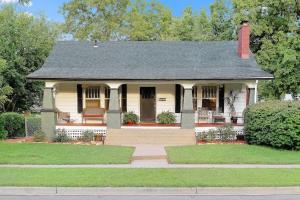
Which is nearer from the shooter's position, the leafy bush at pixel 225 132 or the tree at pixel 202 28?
the leafy bush at pixel 225 132

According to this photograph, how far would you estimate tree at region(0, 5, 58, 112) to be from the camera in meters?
25.3

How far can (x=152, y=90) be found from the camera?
21.5 meters

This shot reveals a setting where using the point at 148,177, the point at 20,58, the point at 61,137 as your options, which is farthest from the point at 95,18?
the point at 148,177

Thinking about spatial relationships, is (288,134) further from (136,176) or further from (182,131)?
(136,176)

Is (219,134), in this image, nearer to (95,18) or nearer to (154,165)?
(154,165)

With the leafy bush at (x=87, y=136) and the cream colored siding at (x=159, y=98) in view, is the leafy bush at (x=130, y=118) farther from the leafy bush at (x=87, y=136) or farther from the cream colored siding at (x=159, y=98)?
the leafy bush at (x=87, y=136)

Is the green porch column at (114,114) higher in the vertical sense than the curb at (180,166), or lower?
higher

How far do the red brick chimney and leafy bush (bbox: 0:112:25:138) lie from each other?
535 inches

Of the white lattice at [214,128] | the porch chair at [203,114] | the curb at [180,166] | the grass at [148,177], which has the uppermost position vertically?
the porch chair at [203,114]

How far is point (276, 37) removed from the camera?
29.0 m

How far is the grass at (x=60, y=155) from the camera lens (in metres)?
12.0

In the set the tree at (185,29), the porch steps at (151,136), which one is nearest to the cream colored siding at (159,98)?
the porch steps at (151,136)

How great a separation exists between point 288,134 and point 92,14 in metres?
36.2

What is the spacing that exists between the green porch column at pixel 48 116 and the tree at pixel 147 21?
23572mm
